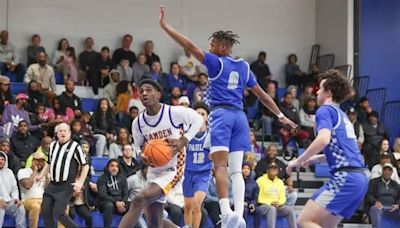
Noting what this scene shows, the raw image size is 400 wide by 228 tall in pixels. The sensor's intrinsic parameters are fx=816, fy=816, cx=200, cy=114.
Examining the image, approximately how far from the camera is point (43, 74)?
18.5 m

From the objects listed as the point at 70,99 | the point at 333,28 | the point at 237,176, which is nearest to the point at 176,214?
the point at 70,99

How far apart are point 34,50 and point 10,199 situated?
6.19 m

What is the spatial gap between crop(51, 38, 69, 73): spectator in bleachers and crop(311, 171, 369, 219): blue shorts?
42.6 ft

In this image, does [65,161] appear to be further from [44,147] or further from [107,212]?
[44,147]

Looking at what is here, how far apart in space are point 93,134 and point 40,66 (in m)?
2.64

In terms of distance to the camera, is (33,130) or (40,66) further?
(40,66)

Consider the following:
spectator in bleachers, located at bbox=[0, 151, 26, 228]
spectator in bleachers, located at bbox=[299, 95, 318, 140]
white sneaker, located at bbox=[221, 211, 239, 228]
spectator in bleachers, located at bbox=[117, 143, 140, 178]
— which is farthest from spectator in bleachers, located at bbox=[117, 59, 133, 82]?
white sneaker, located at bbox=[221, 211, 239, 228]

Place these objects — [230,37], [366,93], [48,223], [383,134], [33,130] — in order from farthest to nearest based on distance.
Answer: [366,93], [383,134], [33,130], [48,223], [230,37]

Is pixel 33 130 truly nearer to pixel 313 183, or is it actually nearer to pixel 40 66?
pixel 40 66

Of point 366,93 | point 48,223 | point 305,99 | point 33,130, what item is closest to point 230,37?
point 48,223

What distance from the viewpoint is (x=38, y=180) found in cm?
1424

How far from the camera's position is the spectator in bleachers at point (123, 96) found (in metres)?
18.7

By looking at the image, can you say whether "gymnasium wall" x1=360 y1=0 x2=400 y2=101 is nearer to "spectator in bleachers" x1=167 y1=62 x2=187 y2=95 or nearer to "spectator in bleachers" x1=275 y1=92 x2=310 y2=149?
"spectator in bleachers" x1=275 y1=92 x2=310 y2=149

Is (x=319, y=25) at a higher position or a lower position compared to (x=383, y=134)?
higher
